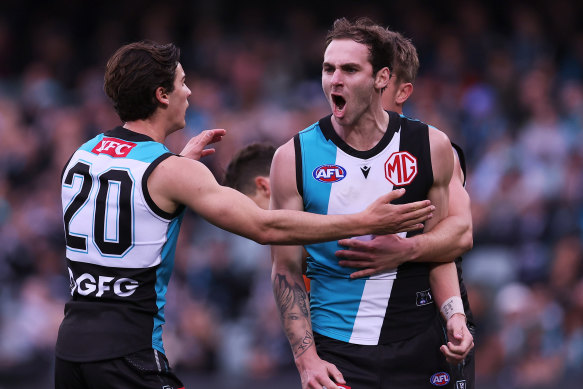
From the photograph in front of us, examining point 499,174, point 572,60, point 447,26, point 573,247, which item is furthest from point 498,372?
point 447,26

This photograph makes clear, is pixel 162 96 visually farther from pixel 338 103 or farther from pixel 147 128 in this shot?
pixel 338 103

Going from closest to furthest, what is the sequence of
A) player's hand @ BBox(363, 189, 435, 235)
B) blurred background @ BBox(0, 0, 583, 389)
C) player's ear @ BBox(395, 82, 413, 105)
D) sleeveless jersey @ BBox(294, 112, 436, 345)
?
player's hand @ BBox(363, 189, 435, 235)
sleeveless jersey @ BBox(294, 112, 436, 345)
player's ear @ BBox(395, 82, 413, 105)
blurred background @ BBox(0, 0, 583, 389)

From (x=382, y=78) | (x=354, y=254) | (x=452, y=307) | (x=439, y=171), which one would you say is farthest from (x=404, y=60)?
(x=452, y=307)

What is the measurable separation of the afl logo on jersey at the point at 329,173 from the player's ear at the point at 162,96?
886mm

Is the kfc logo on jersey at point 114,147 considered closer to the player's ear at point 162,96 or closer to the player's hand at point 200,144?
the player's ear at point 162,96

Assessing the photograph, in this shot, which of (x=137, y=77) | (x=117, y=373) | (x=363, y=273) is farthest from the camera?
(x=363, y=273)

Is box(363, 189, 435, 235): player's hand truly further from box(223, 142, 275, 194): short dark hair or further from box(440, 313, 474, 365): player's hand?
box(223, 142, 275, 194): short dark hair

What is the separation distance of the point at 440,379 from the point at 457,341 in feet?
0.94

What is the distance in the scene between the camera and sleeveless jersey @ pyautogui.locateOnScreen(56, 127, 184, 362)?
14.1 feet

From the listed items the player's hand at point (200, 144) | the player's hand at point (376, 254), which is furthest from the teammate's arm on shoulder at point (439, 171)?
the player's hand at point (200, 144)

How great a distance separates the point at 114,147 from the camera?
14.7 ft

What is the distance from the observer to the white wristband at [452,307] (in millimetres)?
4902

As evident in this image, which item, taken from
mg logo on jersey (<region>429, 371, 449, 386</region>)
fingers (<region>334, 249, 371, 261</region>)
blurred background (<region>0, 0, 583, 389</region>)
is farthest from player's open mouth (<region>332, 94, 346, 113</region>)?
blurred background (<region>0, 0, 583, 389</region>)

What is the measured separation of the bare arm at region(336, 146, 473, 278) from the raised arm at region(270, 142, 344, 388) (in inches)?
12.3
